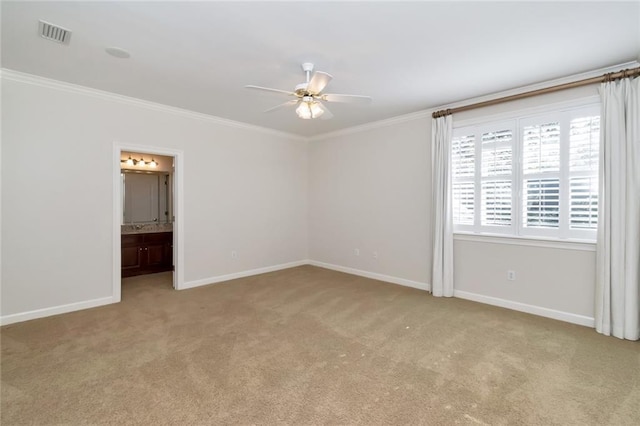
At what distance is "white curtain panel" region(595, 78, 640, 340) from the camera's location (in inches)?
118

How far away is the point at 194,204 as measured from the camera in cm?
492

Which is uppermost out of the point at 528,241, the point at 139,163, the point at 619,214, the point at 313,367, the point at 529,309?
the point at 139,163

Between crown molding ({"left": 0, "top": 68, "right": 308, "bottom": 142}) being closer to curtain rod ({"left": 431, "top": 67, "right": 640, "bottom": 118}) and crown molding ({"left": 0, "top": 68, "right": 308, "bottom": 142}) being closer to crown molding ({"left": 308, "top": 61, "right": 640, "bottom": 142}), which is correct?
crown molding ({"left": 308, "top": 61, "right": 640, "bottom": 142})

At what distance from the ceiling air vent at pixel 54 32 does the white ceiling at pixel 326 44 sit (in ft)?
0.21

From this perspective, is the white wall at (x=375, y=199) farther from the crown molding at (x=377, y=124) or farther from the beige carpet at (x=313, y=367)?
the beige carpet at (x=313, y=367)

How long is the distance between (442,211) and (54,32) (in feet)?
15.4

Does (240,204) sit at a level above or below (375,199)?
below

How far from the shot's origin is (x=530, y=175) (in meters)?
3.74

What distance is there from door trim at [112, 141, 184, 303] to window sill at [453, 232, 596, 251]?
13.8 ft

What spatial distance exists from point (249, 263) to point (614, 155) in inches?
209

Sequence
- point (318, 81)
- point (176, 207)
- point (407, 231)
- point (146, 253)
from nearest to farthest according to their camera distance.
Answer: point (318, 81)
point (176, 207)
point (407, 231)
point (146, 253)

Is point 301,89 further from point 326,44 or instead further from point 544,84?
point 544,84

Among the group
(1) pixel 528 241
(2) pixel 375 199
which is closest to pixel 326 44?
(2) pixel 375 199

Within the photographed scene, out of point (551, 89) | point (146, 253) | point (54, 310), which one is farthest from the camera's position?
point (146, 253)
